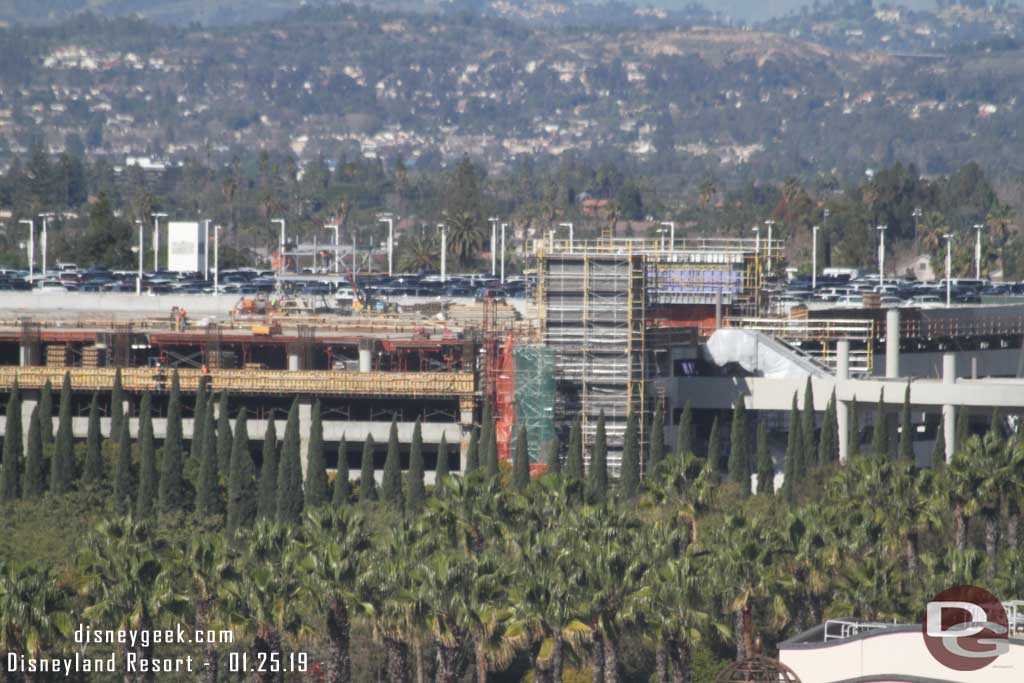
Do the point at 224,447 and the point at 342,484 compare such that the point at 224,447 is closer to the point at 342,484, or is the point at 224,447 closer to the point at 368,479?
the point at 342,484

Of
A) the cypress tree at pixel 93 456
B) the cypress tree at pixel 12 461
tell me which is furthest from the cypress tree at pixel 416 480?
the cypress tree at pixel 12 461

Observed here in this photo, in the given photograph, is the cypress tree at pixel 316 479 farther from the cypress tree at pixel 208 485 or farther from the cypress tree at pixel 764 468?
the cypress tree at pixel 764 468

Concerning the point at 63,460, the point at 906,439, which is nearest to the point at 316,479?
the point at 63,460

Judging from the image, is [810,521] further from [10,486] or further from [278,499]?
[10,486]

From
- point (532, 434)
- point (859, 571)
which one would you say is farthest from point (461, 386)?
point (859, 571)

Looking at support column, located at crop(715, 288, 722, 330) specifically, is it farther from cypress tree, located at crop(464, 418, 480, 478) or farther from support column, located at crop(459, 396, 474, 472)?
cypress tree, located at crop(464, 418, 480, 478)
